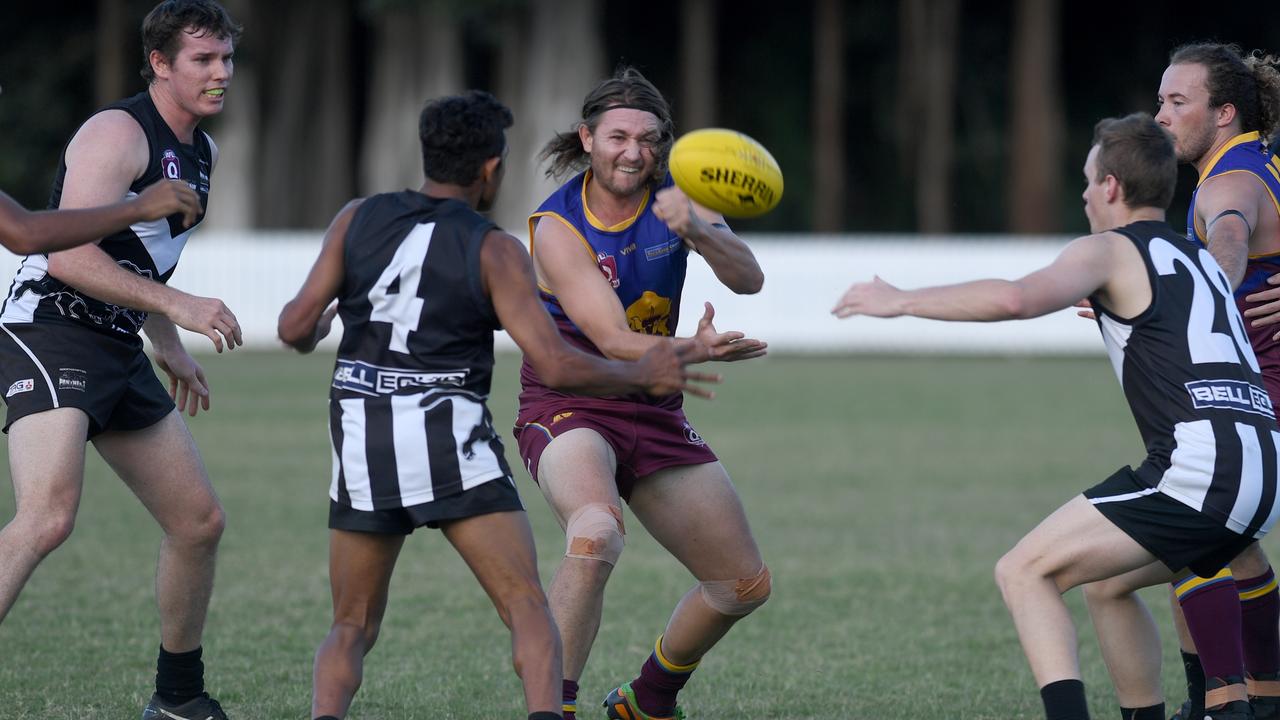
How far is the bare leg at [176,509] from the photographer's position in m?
5.32

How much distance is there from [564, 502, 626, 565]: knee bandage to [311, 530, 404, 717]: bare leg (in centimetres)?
76

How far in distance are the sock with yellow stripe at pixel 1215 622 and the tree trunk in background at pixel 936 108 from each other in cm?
2722

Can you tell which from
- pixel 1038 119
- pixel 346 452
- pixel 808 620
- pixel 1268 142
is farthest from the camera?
pixel 1038 119

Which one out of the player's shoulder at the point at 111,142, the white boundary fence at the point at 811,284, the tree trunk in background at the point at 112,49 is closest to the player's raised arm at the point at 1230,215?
the player's shoulder at the point at 111,142

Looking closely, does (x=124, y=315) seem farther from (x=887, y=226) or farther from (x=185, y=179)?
(x=887, y=226)

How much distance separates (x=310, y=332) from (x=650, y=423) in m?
1.47

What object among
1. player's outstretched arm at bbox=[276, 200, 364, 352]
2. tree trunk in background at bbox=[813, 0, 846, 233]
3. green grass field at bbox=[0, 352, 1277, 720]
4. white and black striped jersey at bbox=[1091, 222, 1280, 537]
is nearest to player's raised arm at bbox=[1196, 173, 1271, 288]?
white and black striped jersey at bbox=[1091, 222, 1280, 537]

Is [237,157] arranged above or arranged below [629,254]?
above

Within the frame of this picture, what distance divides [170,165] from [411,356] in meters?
1.54

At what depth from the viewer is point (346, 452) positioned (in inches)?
167

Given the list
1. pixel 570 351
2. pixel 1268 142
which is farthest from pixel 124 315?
pixel 1268 142

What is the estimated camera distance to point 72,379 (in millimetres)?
5020

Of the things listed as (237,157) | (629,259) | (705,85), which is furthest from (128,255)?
(237,157)

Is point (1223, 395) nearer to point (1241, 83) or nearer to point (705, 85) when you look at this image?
point (1241, 83)
